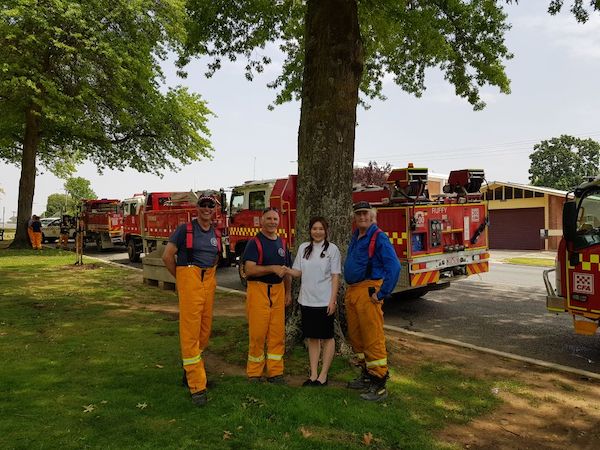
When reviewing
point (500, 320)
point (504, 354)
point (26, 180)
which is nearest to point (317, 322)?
point (504, 354)

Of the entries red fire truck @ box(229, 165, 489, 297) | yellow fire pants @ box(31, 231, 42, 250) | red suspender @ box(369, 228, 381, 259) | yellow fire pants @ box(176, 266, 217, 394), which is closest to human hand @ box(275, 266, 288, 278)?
yellow fire pants @ box(176, 266, 217, 394)

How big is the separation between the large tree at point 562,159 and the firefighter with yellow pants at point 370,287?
6716cm

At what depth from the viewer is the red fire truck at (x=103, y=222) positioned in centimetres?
2184

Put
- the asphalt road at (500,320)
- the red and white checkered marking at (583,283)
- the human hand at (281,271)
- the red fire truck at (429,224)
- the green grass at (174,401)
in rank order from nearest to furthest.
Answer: the green grass at (174,401) → the human hand at (281,271) → the red and white checkered marking at (583,283) → the asphalt road at (500,320) → the red fire truck at (429,224)

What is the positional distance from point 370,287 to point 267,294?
0.99 metres

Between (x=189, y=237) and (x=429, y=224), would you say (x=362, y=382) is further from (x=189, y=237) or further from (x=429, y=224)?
(x=429, y=224)

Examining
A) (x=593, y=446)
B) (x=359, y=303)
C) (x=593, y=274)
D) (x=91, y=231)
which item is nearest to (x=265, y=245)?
(x=359, y=303)

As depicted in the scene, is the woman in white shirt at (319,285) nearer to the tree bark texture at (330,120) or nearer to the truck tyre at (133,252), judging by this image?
the tree bark texture at (330,120)

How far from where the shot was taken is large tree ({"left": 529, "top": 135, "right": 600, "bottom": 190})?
65438 millimetres

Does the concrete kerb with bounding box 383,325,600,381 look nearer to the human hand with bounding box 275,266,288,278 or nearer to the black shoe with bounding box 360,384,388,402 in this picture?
the black shoe with bounding box 360,384,388,402

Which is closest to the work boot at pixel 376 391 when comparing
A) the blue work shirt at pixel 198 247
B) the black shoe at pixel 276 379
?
the black shoe at pixel 276 379

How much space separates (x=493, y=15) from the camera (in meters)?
9.28

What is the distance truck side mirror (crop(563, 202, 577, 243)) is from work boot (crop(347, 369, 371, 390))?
298 cm

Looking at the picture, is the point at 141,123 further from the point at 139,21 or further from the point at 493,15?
the point at 493,15
